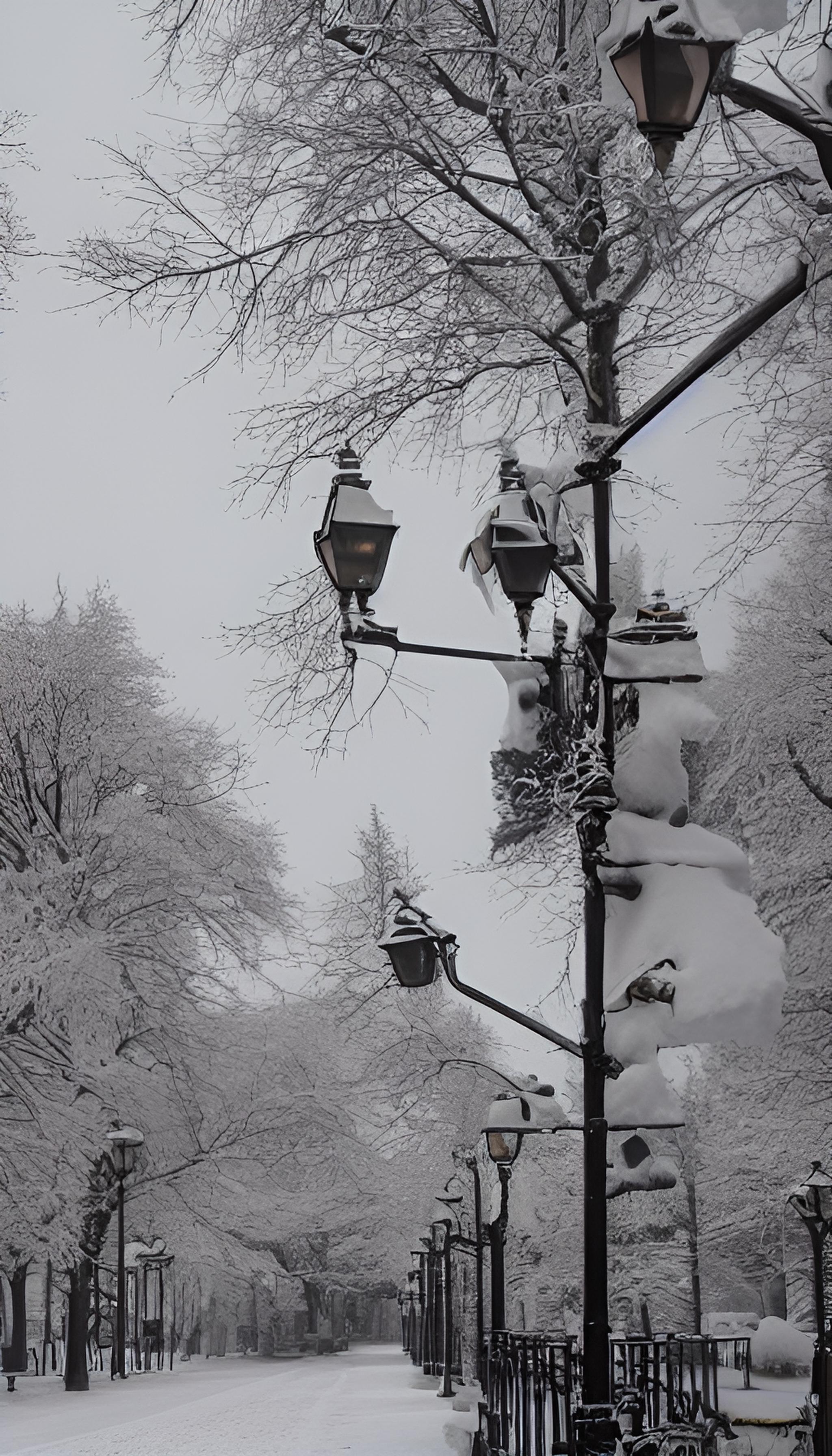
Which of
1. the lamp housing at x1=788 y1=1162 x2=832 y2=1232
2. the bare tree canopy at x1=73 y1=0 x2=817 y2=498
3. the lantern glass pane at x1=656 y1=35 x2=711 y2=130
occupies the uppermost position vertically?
the bare tree canopy at x1=73 y1=0 x2=817 y2=498

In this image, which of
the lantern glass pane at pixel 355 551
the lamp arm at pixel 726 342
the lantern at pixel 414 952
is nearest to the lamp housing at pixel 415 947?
the lantern at pixel 414 952

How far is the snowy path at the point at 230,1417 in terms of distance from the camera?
14.2 meters

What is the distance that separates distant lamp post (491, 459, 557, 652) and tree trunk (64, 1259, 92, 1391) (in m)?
19.7

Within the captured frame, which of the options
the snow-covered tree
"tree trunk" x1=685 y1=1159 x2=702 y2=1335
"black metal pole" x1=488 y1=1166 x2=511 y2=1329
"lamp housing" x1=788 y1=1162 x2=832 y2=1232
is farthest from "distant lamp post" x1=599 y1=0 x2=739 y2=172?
"tree trunk" x1=685 y1=1159 x2=702 y2=1335

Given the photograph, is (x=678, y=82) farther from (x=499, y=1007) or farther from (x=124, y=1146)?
(x=124, y=1146)

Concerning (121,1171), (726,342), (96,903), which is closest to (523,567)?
(726,342)

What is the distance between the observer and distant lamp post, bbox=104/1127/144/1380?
68.4ft

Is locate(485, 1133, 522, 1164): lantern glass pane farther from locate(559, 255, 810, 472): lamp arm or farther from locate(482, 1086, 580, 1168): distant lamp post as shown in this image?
locate(559, 255, 810, 472): lamp arm

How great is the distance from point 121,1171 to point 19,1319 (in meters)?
11.3

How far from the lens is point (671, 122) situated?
383 centimetres

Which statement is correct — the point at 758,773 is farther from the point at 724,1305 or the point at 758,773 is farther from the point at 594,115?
the point at 724,1305

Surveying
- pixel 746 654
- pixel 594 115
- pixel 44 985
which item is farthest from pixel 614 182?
pixel 44 985

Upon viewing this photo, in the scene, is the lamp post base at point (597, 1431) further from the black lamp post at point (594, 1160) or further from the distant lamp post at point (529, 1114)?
the distant lamp post at point (529, 1114)

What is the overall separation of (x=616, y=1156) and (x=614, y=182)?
5.02 metres
